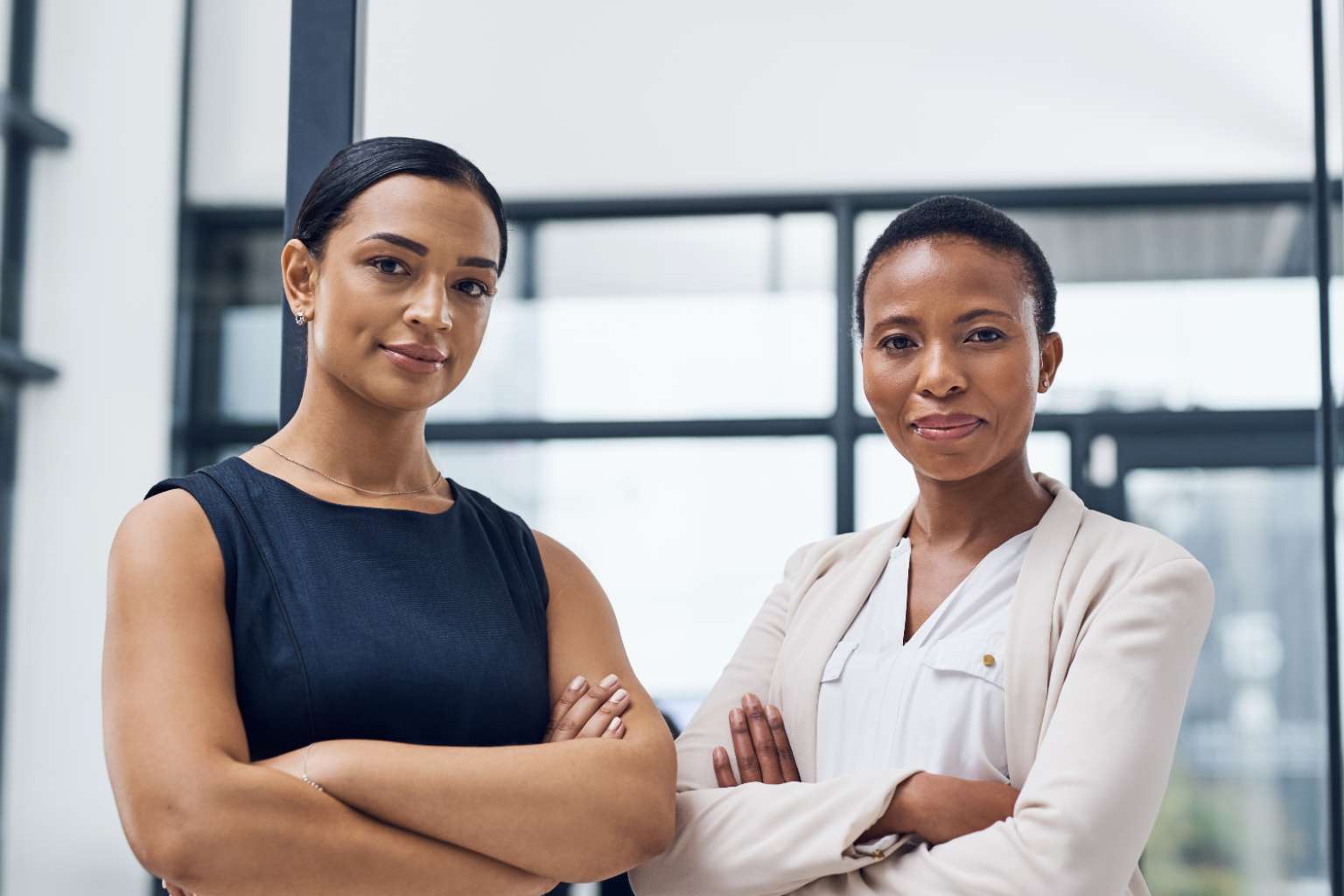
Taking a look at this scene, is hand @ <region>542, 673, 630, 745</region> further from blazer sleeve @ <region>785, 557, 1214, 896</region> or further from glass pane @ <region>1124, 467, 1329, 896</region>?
glass pane @ <region>1124, 467, 1329, 896</region>

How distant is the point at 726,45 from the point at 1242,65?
5.50 feet

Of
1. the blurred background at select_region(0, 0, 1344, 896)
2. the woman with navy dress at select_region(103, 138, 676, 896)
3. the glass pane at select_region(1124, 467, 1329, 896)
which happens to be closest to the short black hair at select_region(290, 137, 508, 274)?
the woman with navy dress at select_region(103, 138, 676, 896)

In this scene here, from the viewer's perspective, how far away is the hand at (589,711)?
1469 mm

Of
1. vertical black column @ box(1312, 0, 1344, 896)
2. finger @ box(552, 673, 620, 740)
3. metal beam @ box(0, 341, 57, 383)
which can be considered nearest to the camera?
finger @ box(552, 673, 620, 740)

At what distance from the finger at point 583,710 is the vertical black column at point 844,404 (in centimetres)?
299

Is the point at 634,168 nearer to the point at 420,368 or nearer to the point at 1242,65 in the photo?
the point at 1242,65

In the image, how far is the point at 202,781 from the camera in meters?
1.25

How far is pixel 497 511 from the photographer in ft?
5.47

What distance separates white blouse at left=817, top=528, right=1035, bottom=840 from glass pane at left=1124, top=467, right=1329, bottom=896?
10.6 feet

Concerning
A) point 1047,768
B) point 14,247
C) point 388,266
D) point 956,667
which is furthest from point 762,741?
point 14,247

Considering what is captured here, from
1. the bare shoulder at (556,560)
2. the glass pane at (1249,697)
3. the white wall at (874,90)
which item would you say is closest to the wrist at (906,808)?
the bare shoulder at (556,560)

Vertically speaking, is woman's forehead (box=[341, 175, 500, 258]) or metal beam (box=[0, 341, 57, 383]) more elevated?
metal beam (box=[0, 341, 57, 383])

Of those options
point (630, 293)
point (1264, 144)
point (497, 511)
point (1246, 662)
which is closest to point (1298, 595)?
point (1246, 662)

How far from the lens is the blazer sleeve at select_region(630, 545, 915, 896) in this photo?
4.60 ft
